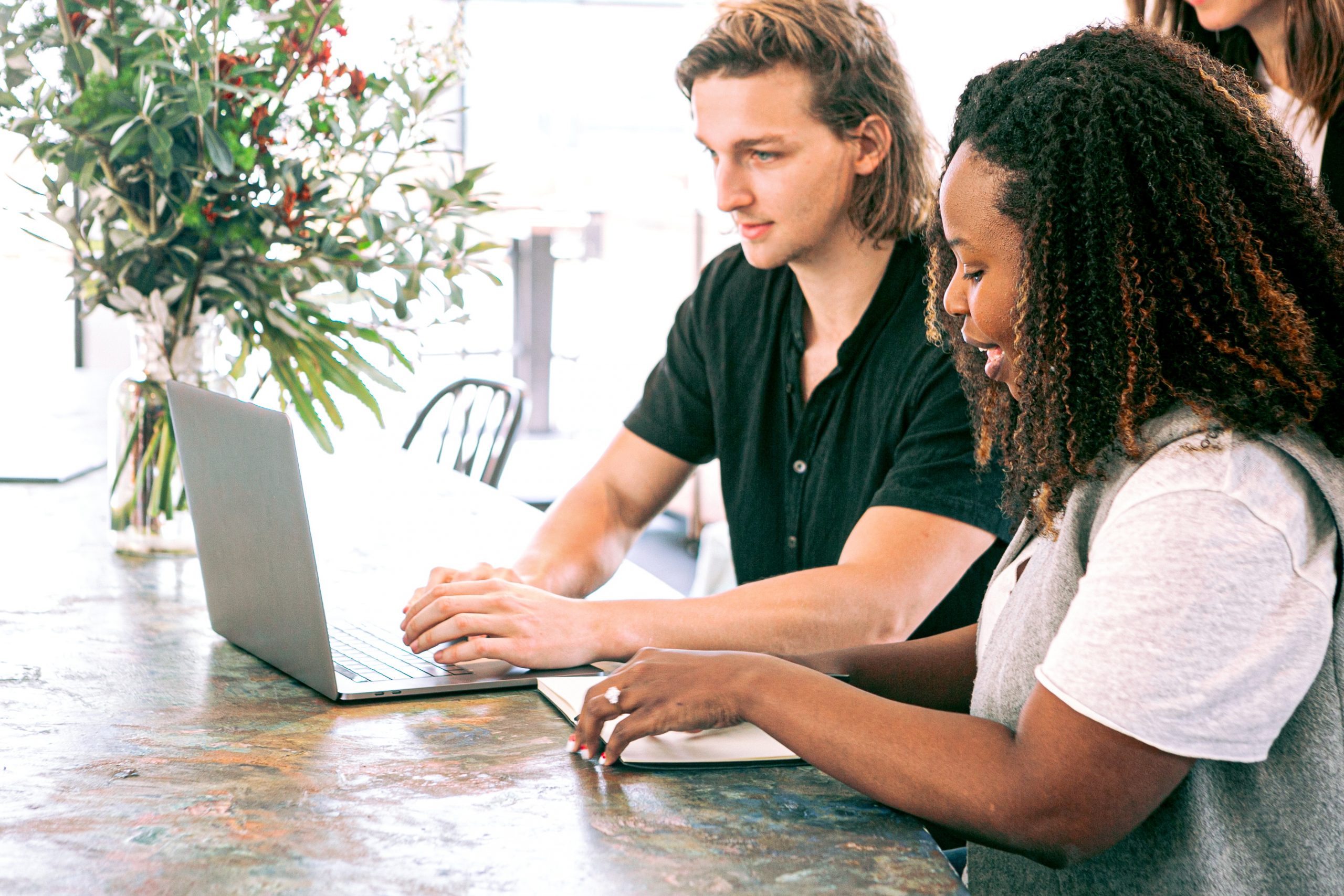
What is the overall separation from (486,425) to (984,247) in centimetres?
196

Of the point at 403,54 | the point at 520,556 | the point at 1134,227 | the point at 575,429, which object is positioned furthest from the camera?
the point at 575,429

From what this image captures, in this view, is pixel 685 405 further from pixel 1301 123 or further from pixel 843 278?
pixel 1301 123

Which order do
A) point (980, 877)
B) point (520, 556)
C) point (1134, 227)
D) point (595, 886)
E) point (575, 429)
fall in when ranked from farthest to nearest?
point (575, 429), point (520, 556), point (980, 877), point (1134, 227), point (595, 886)

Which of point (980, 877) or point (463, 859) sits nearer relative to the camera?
point (463, 859)

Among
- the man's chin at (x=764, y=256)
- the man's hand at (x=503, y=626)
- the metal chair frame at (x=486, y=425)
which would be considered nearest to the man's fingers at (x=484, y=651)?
the man's hand at (x=503, y=626)

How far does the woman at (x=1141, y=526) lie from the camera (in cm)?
69

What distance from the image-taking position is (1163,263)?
0.76 metres

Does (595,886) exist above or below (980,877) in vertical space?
above

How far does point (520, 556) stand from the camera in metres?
1.40

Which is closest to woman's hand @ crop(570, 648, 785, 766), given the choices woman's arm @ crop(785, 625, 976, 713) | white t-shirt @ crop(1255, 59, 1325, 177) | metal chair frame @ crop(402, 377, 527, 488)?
woman's arm @ crop(785, 625, 976, 713)

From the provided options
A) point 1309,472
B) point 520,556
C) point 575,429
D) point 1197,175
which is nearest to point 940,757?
point 1309,472

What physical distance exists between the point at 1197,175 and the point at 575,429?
15.0 ft

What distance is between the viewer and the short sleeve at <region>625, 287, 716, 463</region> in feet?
5.46

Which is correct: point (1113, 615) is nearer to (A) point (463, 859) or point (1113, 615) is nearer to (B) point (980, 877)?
(B) point (980, 877)
